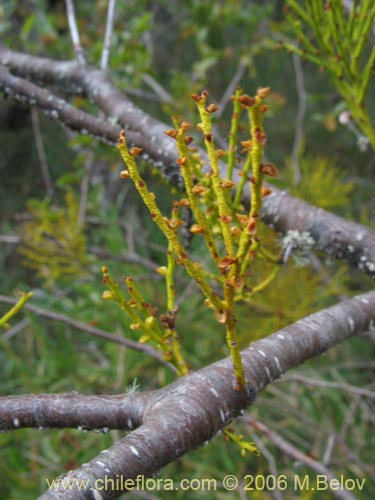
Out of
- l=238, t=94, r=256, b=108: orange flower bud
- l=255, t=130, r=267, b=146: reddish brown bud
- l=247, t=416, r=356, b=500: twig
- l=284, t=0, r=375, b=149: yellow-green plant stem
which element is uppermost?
l=284, t=0, r=375, b=149: yellow-green plant stem

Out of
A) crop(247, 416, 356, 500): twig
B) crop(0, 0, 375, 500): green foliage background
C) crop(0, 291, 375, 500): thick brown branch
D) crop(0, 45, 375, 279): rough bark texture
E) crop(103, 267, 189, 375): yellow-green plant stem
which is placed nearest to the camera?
crop(0, 291, 375, 500): thick brown branch

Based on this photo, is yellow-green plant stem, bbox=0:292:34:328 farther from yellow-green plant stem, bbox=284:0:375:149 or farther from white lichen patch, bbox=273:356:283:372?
yellow-green plant stem, bbox=284:0:375:149

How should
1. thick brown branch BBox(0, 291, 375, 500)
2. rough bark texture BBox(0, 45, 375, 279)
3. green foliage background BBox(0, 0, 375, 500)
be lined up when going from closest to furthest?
1. thick brown branch BBox(0, 291, 375, 500)
2. rough bark texture BBox(0, 45, 375, 279)
3. green foliage background BBox(0, 0, 375, 500)

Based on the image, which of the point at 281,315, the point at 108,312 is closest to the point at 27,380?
the point at 108,312

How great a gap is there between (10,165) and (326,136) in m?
2.17

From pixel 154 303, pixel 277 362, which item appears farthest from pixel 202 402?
pixel 154 303

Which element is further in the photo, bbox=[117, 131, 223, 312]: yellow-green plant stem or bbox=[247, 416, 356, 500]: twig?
bbox=[247, 416, 356, 500]: twig

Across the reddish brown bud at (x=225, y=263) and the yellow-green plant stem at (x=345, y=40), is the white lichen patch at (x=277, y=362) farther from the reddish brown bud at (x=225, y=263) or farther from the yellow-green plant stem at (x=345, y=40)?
the yellow-green plant stem at (x=345, y=40)

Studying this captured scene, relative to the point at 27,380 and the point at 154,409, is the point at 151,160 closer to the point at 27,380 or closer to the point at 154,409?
the point at 154,409

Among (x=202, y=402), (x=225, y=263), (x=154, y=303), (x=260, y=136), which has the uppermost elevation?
(x=260, y=136)

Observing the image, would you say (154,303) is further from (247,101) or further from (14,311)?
(247,101)

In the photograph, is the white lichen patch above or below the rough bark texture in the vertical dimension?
below

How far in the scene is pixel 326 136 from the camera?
12.2 feet

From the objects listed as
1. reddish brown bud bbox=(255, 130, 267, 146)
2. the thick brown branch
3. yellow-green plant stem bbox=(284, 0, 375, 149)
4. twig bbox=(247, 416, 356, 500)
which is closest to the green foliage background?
twig bbox=(247, 416, 356, 500)
